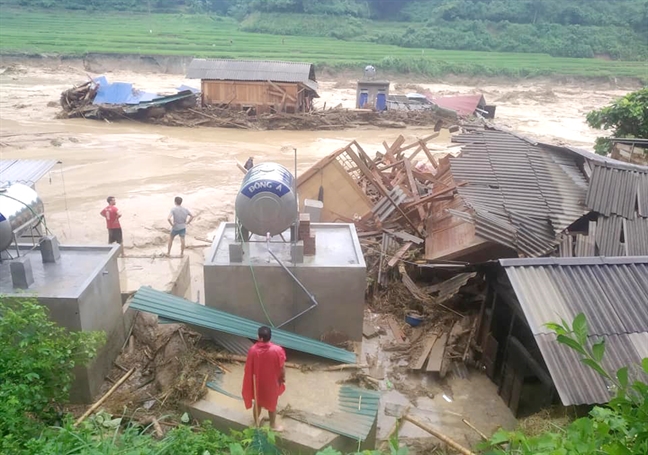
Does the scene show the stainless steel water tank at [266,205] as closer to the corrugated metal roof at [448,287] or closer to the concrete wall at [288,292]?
the concrete wall at [288,292]

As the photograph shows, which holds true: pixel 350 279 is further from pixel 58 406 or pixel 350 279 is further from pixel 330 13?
pixel 330 13

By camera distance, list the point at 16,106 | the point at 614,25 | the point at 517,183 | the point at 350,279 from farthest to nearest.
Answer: the point at 614,25 → the point at 16,106 → the point at 517,183 → the point at 350,279

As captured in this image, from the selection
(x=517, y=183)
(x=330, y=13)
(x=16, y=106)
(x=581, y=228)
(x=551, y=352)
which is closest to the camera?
(x=551, y=352)

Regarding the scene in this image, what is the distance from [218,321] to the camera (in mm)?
8078

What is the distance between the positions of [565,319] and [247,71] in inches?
1152

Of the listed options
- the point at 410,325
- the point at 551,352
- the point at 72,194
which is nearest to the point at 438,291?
the point at 410,325

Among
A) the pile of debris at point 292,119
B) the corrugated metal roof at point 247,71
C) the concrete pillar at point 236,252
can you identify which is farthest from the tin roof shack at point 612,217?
the corrugated metal roof at point 247,71

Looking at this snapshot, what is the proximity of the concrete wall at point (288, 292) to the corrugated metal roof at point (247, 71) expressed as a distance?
26.1 meters

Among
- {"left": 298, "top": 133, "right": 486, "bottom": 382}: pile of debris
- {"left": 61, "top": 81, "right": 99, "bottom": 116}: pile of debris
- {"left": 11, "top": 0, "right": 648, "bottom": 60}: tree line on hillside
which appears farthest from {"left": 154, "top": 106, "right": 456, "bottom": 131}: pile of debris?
{"left": 11, "top": 0, "right": 648, "bottom": 60}: tree line on hillside

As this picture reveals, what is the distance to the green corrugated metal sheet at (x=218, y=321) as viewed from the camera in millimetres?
7805

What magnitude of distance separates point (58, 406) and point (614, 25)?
267 feet

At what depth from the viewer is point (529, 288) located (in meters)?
7.54

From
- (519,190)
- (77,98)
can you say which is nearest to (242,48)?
(77,98)

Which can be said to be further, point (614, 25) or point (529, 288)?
point (614, 25)
